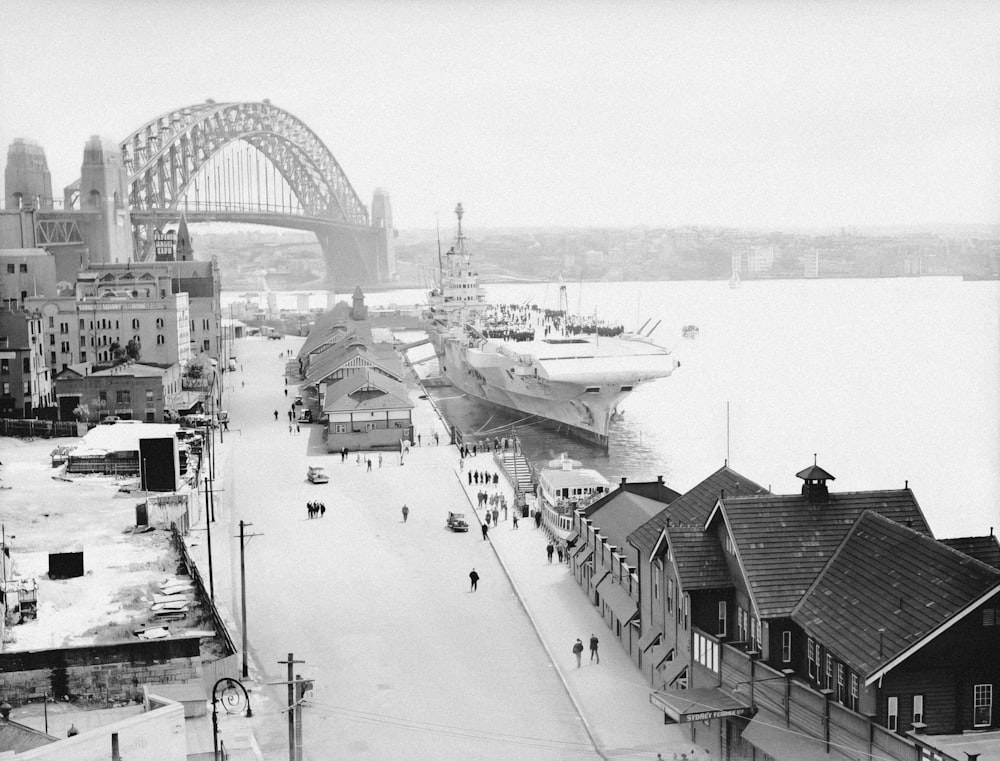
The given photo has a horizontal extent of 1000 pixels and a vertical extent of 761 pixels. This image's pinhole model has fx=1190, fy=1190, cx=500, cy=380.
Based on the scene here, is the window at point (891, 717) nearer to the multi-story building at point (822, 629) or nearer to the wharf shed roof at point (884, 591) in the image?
the multi-story building at point (822, 629)

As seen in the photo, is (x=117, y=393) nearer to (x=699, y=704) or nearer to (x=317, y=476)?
(x=317, y=476)

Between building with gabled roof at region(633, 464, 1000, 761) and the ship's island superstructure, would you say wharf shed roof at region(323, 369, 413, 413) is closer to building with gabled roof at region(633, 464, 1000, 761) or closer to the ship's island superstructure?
the ship's island superstructure

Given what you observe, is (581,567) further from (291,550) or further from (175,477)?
(175,477)

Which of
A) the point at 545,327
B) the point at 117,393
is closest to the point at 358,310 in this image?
the point at 545,327

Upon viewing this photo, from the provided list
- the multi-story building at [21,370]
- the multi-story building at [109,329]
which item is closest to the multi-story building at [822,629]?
the multi-story building at [21,370]

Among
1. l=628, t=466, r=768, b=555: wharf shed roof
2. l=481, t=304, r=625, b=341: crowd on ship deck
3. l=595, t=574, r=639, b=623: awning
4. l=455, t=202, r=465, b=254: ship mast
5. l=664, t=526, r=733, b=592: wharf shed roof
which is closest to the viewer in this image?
l=664, t=526, r=733, b=592: wharf shed roof

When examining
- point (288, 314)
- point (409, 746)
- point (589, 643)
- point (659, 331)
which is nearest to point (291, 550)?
point (589, 643)

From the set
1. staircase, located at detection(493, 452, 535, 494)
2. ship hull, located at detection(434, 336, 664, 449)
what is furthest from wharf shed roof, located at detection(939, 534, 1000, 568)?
ship hull, located at detection(434, 336, 664, 449)
